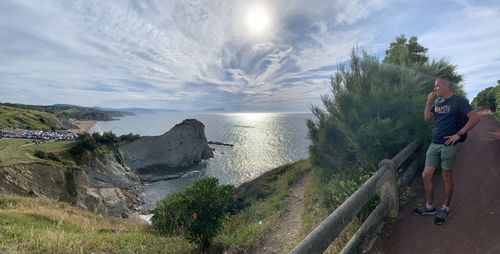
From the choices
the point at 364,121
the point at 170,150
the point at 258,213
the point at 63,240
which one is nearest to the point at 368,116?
the point at 364,121

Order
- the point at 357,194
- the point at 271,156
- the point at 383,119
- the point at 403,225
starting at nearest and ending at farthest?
the point at 357,194 < the point at 403,225 < the point at 383,119 < the point at 271,156

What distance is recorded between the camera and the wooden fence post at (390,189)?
226 inches

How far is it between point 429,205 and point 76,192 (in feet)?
121

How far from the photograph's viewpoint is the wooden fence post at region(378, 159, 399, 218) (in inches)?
226

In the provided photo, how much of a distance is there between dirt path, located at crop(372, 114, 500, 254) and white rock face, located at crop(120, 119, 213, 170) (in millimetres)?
65800

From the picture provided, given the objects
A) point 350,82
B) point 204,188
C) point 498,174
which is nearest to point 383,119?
point 350,82

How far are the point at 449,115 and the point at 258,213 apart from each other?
10.3 meters

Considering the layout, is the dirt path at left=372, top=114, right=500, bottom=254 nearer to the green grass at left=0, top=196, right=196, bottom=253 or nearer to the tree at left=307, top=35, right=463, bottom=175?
the tree at left=307, top=35, right=463, bottom=175

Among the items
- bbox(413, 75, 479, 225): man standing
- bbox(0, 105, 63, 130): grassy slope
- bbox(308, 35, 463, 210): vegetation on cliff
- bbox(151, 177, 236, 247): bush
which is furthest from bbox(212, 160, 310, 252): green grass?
bbox(0, 105, 63, 130): grassy slope

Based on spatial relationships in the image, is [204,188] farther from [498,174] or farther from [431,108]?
[498,174]

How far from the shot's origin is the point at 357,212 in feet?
14.9

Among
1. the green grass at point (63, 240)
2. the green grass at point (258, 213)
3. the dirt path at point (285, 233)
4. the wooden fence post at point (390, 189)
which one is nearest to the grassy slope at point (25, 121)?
the green grass at point (258, 213)

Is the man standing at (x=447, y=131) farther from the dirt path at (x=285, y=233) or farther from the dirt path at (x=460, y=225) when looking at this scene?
the dirt path at (x=285, y=233)

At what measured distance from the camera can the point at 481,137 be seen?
1278 cm
